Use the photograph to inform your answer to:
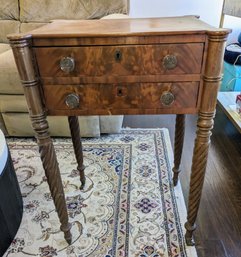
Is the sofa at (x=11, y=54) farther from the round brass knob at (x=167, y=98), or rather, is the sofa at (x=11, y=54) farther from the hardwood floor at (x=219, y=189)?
the round brass knob at (x=167, y=98)

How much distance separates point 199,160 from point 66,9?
168cm

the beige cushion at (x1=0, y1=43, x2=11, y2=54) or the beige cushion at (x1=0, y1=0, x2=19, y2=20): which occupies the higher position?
the beige cushion at (x1=0, y1=0, x2=19, y2=20)

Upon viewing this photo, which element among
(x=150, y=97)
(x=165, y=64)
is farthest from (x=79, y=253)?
(x=165, y=64)

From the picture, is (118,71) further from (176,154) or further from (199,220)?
(199,220)

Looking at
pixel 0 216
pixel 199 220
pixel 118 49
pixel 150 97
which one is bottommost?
pixel 199 220

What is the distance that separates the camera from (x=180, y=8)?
6.49ft

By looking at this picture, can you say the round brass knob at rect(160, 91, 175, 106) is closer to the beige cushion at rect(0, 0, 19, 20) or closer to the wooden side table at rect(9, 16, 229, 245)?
the wooden side table at rect(9, 16, 229, 245)

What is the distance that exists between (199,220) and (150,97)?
685 mm

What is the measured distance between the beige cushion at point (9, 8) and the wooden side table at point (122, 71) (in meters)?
1.60

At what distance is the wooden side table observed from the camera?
0.62 metres

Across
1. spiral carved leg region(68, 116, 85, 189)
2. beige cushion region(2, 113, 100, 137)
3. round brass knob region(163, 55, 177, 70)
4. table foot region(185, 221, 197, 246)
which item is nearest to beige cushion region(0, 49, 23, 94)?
beige cushion region(2, 113, 100, 137)

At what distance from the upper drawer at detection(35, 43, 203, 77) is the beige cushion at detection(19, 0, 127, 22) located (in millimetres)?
1393

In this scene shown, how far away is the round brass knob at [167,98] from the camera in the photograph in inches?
27.0

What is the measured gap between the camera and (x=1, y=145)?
3.20 feet
